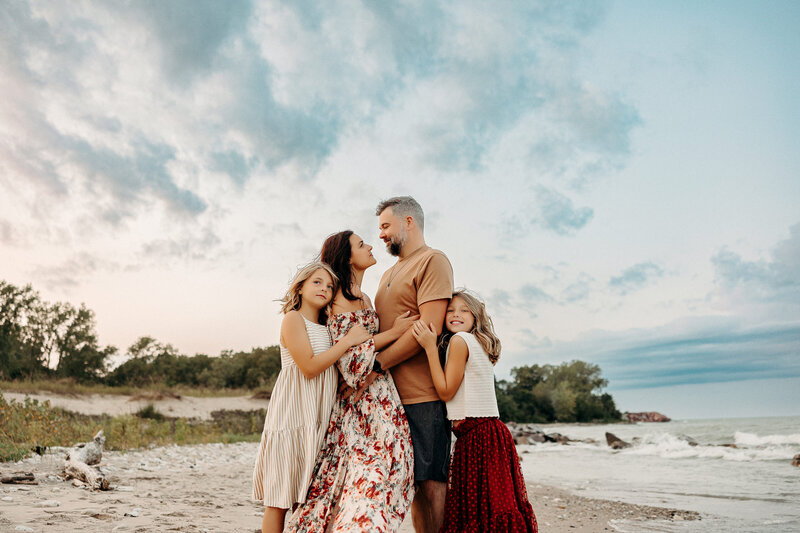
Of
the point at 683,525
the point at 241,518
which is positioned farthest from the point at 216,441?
the point at 683,525

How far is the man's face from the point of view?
4328mm

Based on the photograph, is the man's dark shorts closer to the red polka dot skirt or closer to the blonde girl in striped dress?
the red polka dot skirt

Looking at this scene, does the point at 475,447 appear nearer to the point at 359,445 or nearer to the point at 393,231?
the point at 359,445

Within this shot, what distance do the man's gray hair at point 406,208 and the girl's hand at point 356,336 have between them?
1.01 meters

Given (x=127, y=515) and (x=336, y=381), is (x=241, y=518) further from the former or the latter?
(x=336, y=381)

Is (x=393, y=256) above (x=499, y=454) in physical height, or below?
above

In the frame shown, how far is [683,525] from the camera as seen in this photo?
24.5ft

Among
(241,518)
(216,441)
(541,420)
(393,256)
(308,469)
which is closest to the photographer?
(308,469)

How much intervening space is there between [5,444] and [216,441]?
8.23 metres

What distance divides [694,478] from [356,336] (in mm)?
12396

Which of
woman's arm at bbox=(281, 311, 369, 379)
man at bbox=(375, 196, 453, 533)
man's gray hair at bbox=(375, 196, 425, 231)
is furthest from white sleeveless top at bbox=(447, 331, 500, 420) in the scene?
man's gray hair at bbox=(375, 196, 425, 231)

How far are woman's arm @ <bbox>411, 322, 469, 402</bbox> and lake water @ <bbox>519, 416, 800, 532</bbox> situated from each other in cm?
472

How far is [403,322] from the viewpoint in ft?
12.9

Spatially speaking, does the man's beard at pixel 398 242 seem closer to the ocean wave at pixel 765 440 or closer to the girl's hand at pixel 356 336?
the girl's hand at pixel 356 336
